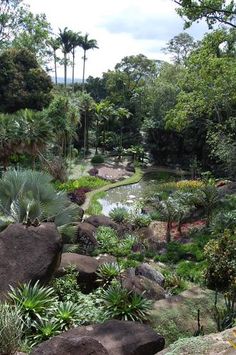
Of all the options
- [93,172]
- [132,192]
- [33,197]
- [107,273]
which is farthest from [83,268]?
[93,172]

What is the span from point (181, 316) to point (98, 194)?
685 inches

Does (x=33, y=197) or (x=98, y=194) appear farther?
(x=98, y=194)

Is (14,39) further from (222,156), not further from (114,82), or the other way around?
(222,156)

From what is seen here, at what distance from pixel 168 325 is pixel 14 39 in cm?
3375

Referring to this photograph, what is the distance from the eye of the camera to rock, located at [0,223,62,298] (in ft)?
28.3

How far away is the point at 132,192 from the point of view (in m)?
28.5

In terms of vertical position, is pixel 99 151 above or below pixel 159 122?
below

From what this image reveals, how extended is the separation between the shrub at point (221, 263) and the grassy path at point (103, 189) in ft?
38.4

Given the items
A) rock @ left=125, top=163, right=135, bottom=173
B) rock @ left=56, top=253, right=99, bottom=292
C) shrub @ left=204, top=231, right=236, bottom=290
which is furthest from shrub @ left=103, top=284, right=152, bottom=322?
rock @ left=125, top=163, right=135, bottom=173

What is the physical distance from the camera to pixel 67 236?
39.1ft

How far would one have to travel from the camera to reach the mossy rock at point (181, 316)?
855cm

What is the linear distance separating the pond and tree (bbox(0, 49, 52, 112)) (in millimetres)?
8594

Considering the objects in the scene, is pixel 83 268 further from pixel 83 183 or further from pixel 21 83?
pixel 21 83

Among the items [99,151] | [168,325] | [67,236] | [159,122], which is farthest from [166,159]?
[168,325]
